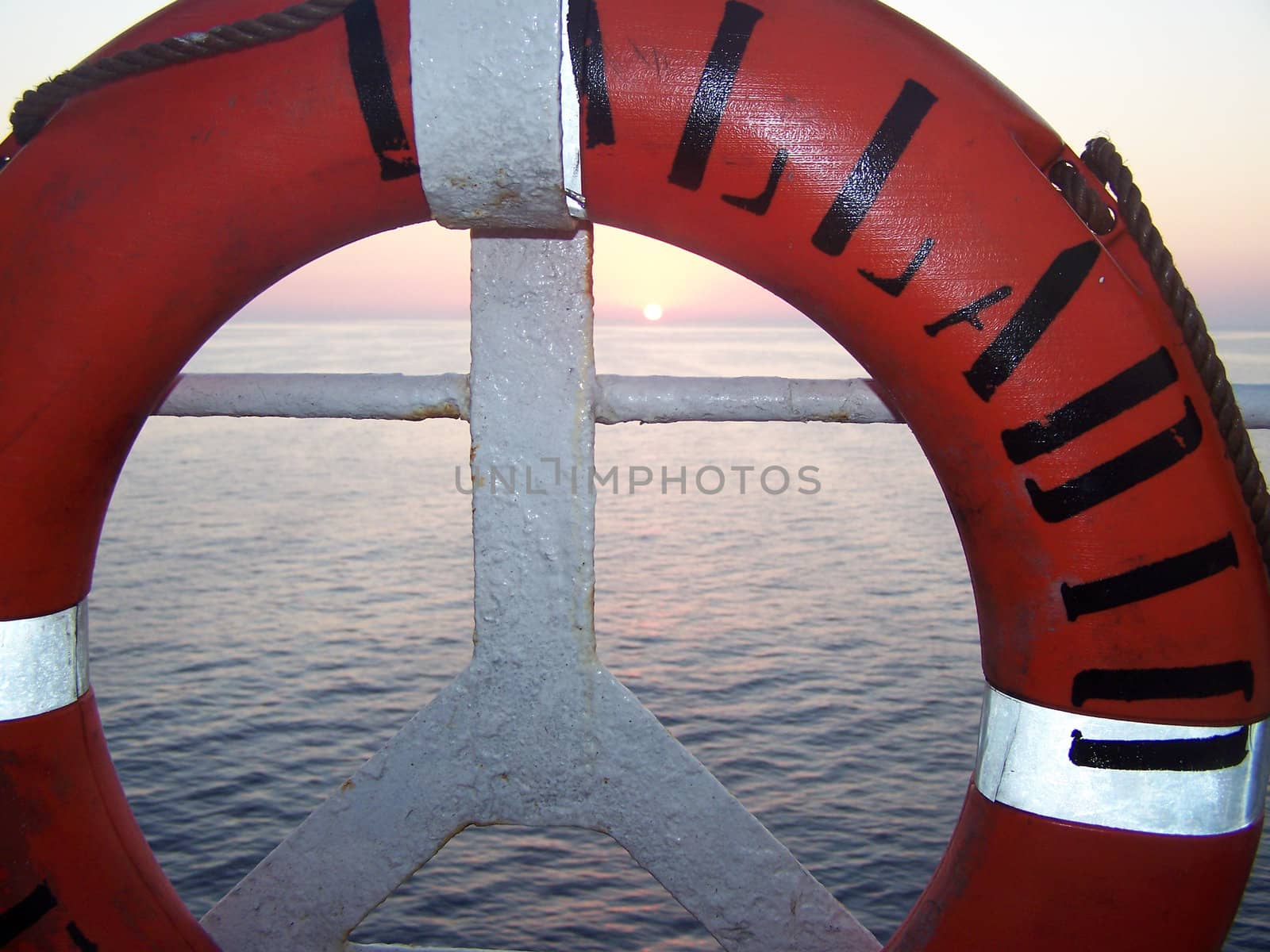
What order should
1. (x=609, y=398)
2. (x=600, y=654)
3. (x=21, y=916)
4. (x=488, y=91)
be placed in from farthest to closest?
(x=600, y=654) → (x=609, y=398) → (x=21, y=916) → (x=488, y=91)

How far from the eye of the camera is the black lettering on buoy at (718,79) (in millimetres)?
1079

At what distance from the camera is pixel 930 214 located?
1.08 m

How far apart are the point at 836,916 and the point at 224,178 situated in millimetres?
1063

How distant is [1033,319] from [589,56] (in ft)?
1.60

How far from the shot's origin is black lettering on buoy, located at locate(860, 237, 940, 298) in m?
1.09

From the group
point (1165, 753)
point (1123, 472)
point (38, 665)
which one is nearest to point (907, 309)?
point (1123, 472)

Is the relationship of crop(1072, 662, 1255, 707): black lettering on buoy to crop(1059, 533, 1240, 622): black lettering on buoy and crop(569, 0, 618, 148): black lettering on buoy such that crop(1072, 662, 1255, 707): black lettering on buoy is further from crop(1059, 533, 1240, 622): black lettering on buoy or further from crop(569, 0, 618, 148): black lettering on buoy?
crop(569, 0, 618, 148): black lettering on buoy

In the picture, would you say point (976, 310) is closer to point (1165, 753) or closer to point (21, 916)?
point (1165, 753)

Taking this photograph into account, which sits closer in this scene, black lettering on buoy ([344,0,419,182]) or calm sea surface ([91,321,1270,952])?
black lettering on buoy ([344,0,419,182])

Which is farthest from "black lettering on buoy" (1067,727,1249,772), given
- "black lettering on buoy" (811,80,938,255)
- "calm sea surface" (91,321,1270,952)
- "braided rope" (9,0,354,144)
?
"calm sea surface" (91,321,1270,952)

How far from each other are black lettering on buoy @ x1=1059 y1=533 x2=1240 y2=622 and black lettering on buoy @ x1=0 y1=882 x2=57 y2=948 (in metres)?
1.12

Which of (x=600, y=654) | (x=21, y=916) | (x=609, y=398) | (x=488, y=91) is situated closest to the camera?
(x=488, y=91)

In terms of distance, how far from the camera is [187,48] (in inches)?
44.3

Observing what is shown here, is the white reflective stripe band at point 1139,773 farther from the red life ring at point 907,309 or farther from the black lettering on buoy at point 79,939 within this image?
the black lettering on buoy at point 79,939
